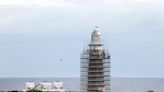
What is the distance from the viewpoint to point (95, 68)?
137 meters

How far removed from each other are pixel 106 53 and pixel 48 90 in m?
47.1

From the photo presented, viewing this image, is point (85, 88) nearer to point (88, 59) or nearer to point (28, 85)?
point (88, 59)

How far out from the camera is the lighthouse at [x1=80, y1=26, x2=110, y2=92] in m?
137

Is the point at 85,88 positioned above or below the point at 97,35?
below

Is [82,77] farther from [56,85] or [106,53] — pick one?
[56,85]

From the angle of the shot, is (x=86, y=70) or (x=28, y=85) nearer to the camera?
(x=86, y=70)

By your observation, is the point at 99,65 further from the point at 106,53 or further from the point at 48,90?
the point at 48,90

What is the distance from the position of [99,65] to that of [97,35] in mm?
6683

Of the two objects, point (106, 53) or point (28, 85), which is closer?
point (106, 53)

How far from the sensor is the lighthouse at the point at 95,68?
137 m

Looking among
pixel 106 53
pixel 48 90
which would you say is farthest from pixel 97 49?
pixel 48 90

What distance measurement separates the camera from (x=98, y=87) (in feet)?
450

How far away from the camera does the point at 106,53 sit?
139 meters

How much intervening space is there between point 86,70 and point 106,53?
4.85m
